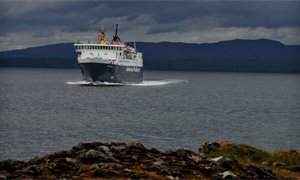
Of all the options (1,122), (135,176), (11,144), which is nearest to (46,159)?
(135,176)

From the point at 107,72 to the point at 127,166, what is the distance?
118716 mm

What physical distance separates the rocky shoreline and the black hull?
113888mm

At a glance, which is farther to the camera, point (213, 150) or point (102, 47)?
point (102, 47)

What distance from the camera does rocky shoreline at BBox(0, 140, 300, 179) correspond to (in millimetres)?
10992

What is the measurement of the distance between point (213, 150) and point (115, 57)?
116426 millimetres

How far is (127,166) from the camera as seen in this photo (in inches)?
467

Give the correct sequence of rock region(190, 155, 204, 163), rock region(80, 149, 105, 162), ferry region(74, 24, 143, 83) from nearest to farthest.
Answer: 1. rock region(80, 149, 105, 162)
2. rock region(190, 155, 204, 163)
3. ferry region(74, 24, 143, 83)

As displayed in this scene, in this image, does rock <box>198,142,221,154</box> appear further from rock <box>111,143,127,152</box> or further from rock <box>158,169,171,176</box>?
rock <box>158,169,171,176</box>

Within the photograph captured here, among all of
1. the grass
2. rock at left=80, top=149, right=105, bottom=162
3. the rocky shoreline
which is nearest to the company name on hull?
the grass

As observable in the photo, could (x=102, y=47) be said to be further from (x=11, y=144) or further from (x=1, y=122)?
(x=11, y=144)

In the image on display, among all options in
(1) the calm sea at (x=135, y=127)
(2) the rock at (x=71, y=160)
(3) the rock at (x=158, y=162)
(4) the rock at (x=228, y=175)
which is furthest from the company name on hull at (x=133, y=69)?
(4) the rock at (x=228, y=175)

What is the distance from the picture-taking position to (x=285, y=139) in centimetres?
5059

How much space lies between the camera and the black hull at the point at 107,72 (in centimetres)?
12750

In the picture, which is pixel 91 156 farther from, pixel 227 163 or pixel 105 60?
pixel 105 60
